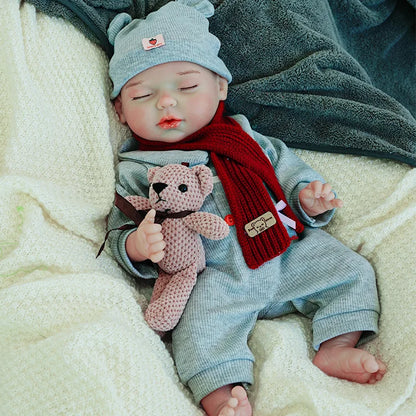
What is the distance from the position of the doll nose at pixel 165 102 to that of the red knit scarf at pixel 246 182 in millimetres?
103

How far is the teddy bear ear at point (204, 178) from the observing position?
117 centimetres

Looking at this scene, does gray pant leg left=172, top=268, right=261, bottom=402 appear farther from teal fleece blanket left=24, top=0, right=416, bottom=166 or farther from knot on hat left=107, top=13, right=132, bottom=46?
knot on hat left=107, top=13, right=132, bottom=46

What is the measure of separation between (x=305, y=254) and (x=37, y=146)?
26.0 inches

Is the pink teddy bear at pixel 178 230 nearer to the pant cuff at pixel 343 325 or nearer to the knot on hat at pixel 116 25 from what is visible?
the pant cuff at pixel 343 325

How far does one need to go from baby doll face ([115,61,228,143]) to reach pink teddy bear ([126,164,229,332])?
18 cm

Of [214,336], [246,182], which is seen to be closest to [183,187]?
[246,182]

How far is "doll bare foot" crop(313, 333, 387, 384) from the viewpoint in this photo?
1.09m

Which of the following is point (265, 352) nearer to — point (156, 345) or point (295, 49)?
point (156, 345)

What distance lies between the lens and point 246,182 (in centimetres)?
127

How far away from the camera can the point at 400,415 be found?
39.5 inches

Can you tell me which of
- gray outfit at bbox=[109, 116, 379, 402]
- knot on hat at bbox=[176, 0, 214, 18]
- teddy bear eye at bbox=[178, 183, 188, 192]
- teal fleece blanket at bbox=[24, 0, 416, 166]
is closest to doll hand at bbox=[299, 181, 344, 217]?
A: gray outfit at bbox=[109, 116, 379, 402]

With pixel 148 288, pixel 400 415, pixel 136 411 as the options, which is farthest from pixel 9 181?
pixel 400 415

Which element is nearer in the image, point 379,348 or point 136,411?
point 136,411

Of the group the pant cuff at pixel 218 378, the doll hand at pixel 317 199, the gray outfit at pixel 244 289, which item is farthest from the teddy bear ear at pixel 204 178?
the pant cuff at pixel 218 378
